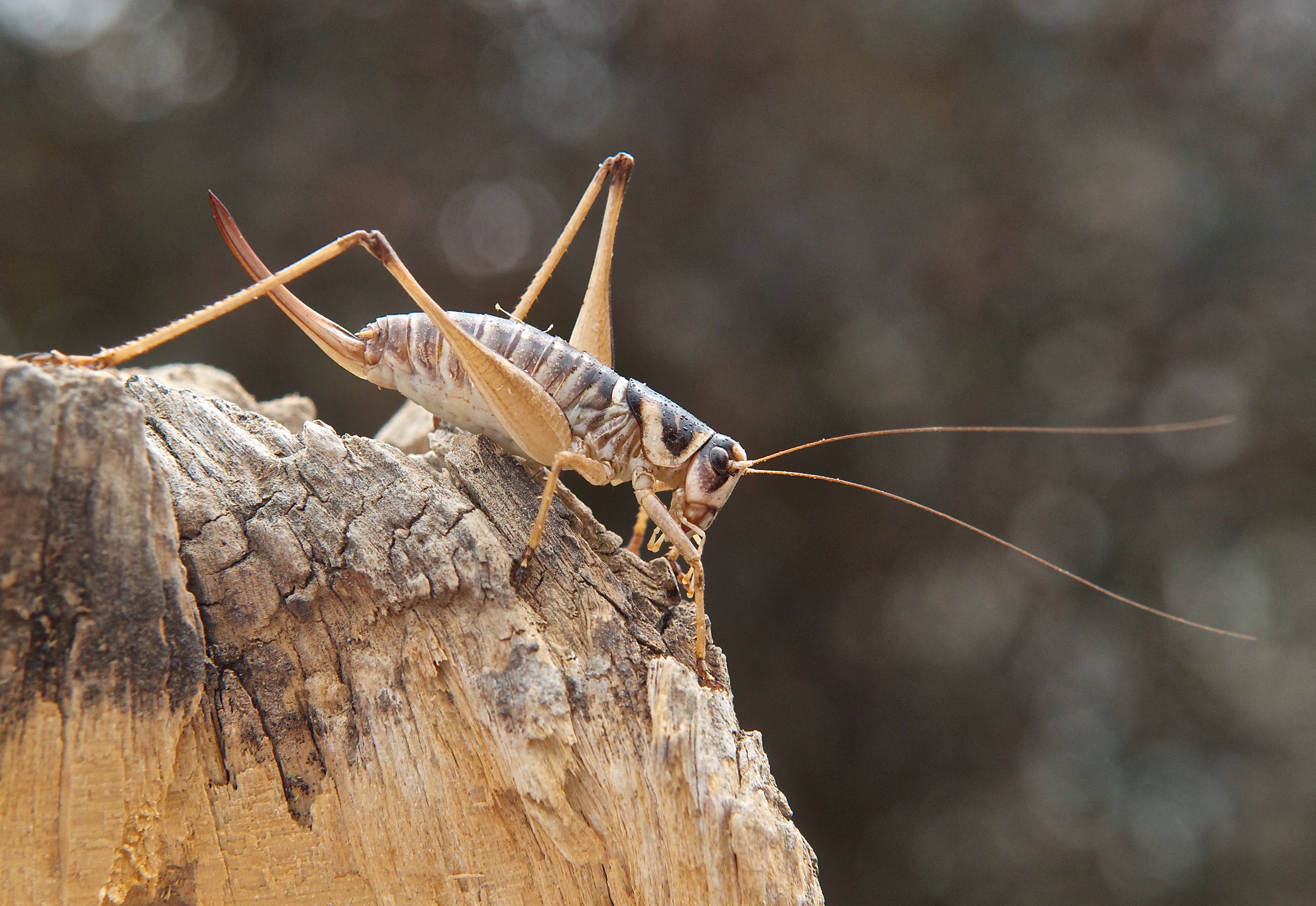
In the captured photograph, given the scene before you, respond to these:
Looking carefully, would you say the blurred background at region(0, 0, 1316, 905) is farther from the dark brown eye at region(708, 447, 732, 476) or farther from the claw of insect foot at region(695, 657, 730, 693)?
the claw of insect foot at region(695, 657, 730, 693)

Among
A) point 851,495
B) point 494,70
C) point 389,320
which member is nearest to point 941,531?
point 851,495

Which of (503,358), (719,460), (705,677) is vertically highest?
(503,358)

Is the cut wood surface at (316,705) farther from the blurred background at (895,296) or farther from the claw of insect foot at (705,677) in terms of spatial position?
the blurred background at (895,296)

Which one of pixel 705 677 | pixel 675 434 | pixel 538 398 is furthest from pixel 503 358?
pixel 705 677

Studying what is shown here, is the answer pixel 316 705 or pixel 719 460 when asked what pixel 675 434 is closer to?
pixel 719 460

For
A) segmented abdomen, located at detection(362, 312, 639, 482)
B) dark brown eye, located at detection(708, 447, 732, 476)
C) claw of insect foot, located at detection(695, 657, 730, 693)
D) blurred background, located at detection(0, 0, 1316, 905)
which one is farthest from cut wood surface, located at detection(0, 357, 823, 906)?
blurred background, located at detection(0, 0, 1316, 905)
